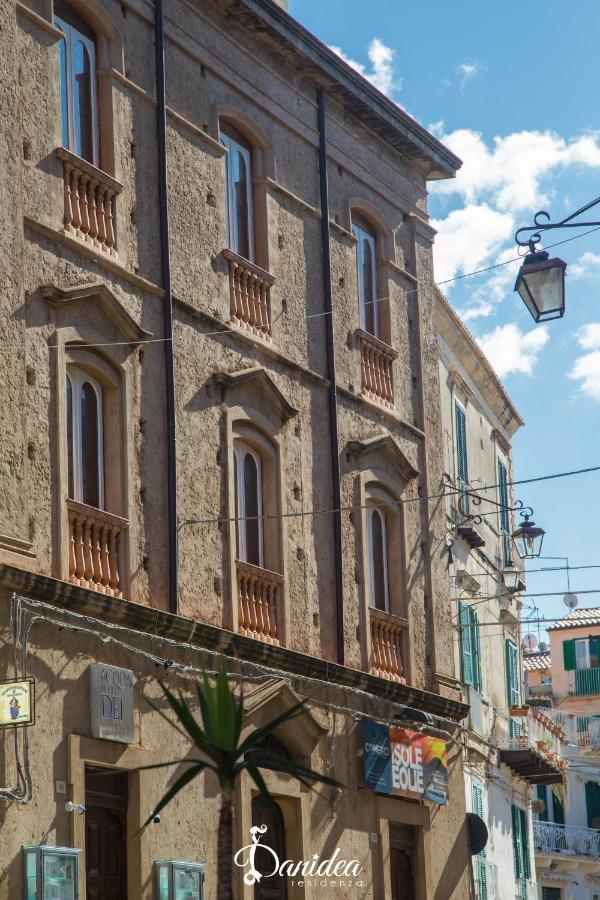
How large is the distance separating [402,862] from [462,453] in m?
11.0

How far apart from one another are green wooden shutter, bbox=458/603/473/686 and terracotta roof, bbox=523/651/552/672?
93.8 ft

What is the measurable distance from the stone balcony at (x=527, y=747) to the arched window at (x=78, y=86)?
1748 cm


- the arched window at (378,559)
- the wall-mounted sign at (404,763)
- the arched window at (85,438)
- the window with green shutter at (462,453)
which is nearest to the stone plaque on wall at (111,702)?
the arched window at (85,438)

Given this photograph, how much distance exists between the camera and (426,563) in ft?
75.5

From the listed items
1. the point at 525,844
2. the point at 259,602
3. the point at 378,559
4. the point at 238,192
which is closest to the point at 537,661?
the point at 525,844

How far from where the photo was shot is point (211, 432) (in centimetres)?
1853

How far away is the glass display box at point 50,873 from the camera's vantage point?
14.4 m

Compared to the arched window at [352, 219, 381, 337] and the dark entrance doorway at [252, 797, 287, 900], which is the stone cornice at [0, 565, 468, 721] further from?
the arched window at [352, 219, 381, 337]

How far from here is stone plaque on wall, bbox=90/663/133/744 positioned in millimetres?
15664

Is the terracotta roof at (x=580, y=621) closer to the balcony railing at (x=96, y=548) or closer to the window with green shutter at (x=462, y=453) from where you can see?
the window with green shutter at (x=462, y=453)

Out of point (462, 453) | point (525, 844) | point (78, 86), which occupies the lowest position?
point (525, 844)

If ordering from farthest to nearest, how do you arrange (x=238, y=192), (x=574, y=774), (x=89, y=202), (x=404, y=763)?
1. (x=574, y=774)
2. (x=404, y=763)
3. (x=238, y=192)
4. (x=89, y=202)

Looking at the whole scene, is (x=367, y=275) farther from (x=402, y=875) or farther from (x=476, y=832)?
(x=402, y=875)
